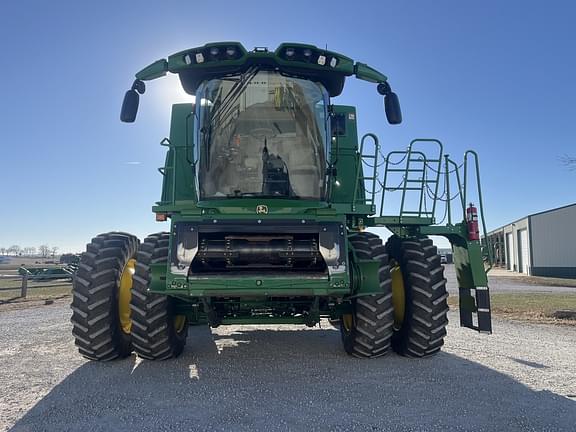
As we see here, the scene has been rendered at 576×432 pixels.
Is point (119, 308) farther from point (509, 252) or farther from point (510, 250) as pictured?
point (509, 252)

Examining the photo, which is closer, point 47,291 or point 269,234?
point 269,234

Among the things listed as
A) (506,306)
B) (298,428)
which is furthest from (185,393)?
(506,306)

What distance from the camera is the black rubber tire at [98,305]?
17.4 ft

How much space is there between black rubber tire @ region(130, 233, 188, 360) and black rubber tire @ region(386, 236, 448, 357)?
306 centimetres

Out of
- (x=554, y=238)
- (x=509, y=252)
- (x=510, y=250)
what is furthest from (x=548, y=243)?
(x=509, y=252)

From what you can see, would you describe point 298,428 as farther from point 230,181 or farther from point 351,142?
point 351,142

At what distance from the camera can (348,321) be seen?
597 centimetres

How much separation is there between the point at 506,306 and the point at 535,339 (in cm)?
508

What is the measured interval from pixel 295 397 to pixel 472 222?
3372 mm

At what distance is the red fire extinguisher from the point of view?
19.2 feet

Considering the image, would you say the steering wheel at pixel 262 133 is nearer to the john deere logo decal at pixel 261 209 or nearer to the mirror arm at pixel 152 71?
the john deere logo decal at pixel 261 209

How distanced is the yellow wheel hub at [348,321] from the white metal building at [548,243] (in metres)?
27.5

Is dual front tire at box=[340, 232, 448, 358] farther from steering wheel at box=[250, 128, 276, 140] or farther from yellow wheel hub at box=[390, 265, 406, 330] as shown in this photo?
steering wheel at box=[250, 128, 276, 140]

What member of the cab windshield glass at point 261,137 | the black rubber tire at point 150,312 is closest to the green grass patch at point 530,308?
the cab windshield glass at point 261,137
